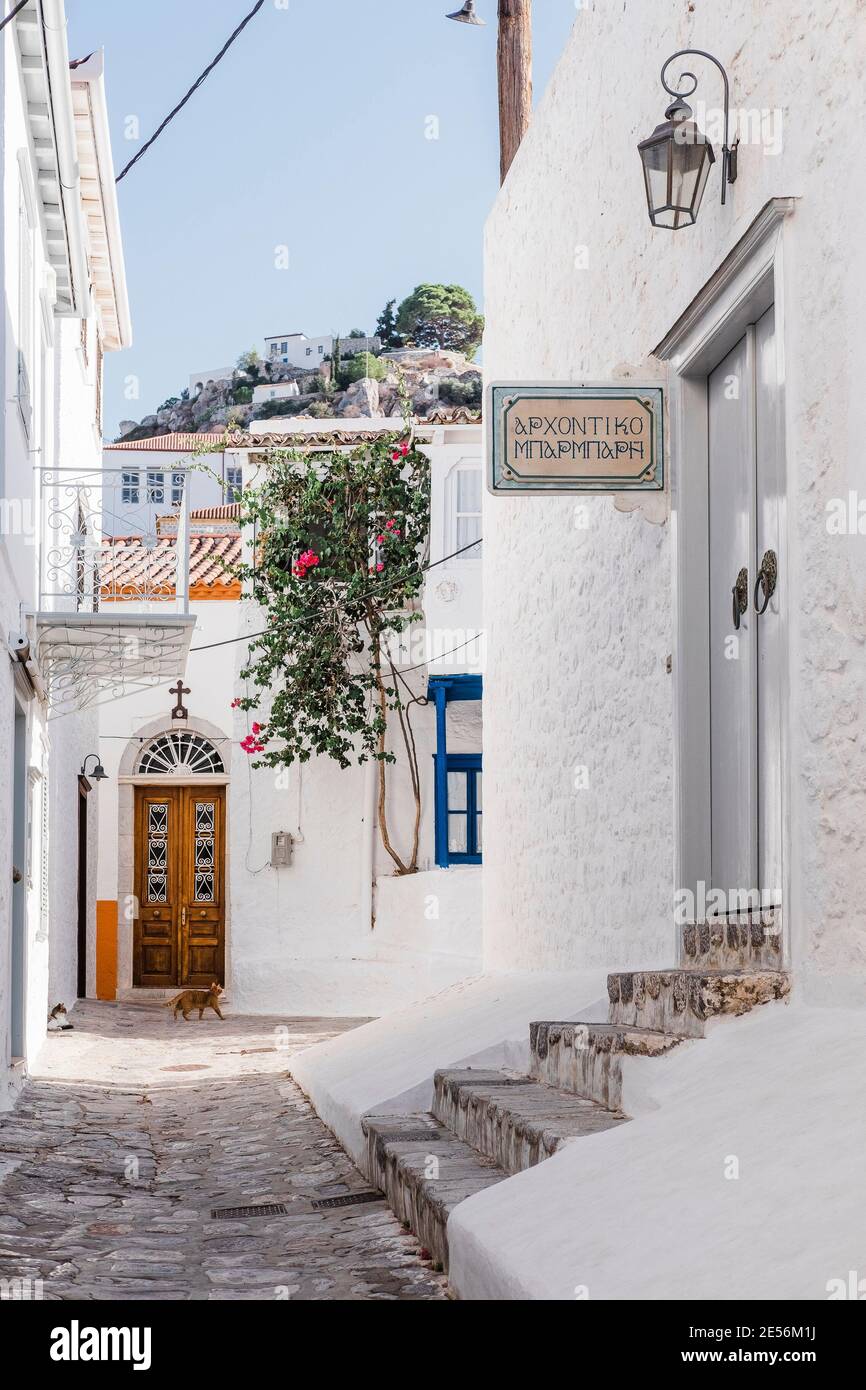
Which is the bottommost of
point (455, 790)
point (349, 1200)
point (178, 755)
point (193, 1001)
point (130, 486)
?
point (193, 1001)

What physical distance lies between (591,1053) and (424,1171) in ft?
2.17

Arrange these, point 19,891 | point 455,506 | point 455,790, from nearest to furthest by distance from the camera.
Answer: point 19,891 < point 455,506 < point 455,790

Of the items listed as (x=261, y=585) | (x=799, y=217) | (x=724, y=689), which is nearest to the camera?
(x=799, y=217)

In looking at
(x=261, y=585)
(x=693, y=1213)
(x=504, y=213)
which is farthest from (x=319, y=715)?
(x=693, y=1213)

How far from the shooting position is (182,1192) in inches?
250

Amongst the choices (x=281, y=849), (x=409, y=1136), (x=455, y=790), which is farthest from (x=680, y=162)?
(x=281, y=849)

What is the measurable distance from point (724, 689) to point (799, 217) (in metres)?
1.78

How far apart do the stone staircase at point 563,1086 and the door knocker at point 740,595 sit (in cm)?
109

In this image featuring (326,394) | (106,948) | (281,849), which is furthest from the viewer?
(326,394)

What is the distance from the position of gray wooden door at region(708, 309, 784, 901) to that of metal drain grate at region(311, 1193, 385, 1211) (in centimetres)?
172

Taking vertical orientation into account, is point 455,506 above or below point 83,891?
above

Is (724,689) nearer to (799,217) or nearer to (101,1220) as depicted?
(799,217)

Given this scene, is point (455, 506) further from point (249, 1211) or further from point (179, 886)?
point (249, 1211)
